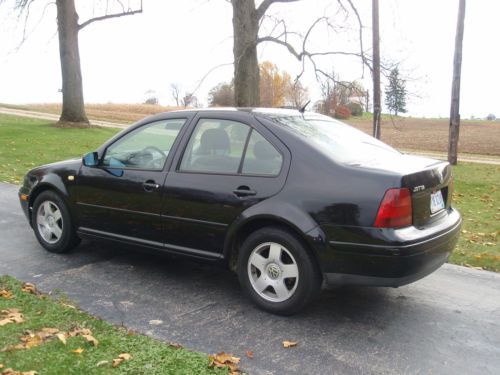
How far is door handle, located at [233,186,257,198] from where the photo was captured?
13.5ft

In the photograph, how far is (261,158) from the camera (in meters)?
4.22

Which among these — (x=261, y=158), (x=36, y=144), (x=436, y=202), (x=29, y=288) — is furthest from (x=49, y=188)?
(x=36, y=144)

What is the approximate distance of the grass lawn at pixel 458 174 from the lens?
6422 mm

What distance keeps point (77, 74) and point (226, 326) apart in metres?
20.8

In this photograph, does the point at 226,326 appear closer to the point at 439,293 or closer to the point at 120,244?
the point at 120,244

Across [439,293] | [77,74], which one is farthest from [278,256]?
[77,74]

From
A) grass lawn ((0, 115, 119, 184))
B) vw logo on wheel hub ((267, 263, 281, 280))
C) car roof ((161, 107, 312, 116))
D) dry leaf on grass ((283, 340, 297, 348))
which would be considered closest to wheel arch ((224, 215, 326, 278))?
vw logo on wheel hub ((267, 263, 281, 280))

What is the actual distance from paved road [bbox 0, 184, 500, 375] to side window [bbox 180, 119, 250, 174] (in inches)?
44.6

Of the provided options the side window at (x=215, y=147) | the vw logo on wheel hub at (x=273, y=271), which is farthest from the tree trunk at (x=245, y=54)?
the vw logo on wheel hub at (x=273, y=271)

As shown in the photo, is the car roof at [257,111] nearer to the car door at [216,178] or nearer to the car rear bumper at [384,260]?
the car door at [216,178]

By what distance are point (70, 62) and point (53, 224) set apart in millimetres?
18385

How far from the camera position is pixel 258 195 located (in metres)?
4.08

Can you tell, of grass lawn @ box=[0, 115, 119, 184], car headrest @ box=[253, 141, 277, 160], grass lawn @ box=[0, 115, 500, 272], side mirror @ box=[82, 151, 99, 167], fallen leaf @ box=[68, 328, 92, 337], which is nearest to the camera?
fallen leaf @ box=[68, 328, 92, 337]

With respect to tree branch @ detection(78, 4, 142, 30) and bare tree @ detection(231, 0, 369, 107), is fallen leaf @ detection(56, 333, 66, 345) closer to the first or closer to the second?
bare tree @ detection(231, 0, 369, 107)
